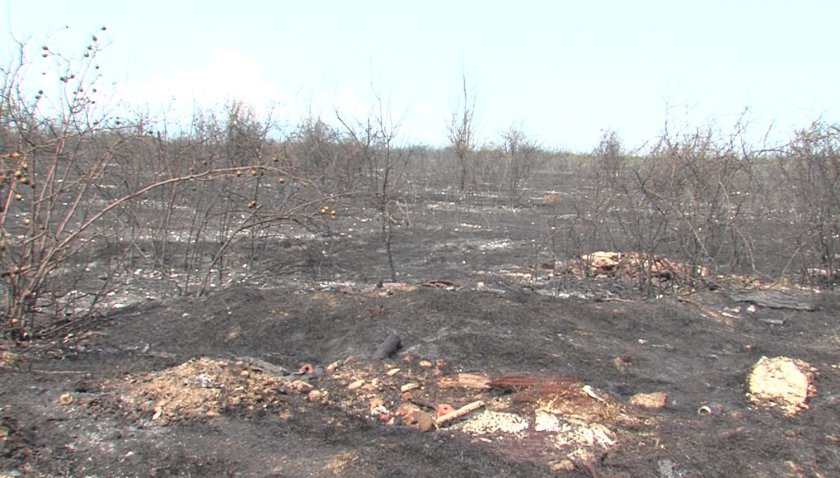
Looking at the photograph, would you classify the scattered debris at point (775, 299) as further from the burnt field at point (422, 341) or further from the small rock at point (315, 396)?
the small rock at point (315, 396)

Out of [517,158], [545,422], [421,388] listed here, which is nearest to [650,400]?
[545,422]

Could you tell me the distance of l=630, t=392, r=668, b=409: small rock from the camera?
377 cm

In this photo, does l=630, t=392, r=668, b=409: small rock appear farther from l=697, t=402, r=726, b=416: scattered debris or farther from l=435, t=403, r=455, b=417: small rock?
l=435, t=403, r=455, b=417: small rock

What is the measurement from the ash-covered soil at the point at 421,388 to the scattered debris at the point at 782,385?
60 millimetres

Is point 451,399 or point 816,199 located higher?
point 816,199

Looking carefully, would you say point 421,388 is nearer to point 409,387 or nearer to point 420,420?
point 409,387

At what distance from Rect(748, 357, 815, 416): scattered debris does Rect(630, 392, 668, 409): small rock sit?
59cm

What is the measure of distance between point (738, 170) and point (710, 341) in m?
3.64

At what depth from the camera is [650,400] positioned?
3826 mm

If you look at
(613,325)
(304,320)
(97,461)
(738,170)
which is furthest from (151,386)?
(738,170)

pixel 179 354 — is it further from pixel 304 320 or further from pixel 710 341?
pixel 710 341

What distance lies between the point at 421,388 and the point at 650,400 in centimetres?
145

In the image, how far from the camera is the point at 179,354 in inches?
179

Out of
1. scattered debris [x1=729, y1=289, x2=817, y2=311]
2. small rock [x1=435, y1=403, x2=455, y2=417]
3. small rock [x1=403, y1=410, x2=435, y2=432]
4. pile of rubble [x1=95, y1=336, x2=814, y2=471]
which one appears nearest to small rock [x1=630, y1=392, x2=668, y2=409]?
pile of rubble [x1=95, y1=336, x2=814, y2=471]
